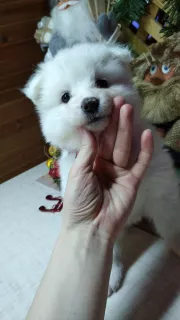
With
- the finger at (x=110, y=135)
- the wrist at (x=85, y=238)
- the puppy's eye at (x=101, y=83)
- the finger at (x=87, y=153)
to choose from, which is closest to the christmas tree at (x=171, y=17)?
the puppy's eye at (x=101, y=83)

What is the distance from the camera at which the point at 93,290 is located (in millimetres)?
729

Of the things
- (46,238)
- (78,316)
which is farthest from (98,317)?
(46,238)

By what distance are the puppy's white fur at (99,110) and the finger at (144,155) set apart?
9 centimetres

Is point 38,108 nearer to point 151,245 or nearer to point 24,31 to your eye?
point 151,245

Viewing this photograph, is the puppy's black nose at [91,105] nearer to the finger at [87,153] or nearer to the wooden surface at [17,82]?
the finger at [87,153]

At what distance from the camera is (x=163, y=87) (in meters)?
1.28

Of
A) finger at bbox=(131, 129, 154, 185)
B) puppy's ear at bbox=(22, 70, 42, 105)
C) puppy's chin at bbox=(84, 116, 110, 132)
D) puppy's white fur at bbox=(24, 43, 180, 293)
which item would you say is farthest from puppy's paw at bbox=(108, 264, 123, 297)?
puppy's ear at bbox=(22, 70, 42, 105)

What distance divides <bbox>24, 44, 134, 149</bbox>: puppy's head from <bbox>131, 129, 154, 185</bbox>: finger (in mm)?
115

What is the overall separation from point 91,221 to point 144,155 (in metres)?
0.22

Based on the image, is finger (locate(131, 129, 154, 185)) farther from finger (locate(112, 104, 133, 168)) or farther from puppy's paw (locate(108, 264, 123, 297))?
puppy's paw (locate(108, 264, 123, 297))

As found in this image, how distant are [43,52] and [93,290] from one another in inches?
61.3

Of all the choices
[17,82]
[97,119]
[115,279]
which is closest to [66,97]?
[97,119]

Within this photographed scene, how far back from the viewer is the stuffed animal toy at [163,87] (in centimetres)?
124

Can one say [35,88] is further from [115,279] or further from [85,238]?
[115,279]
